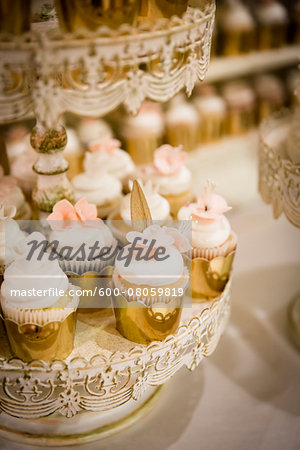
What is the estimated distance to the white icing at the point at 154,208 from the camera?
1.21m

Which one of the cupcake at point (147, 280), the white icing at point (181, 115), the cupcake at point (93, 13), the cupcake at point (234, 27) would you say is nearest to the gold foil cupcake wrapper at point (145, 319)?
the cupcake at point (147, 280)

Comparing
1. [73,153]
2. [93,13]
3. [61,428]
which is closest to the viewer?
[93,13]

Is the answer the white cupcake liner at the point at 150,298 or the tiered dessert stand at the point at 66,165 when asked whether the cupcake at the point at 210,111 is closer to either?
the tiered dessert stand at the point at 66,165

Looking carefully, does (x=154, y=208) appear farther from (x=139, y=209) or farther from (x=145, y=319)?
(x=145, y=319)

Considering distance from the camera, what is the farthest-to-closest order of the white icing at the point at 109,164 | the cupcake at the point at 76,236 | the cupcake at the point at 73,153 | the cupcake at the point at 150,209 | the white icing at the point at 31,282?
the cupcake at the point at 73,153 → the white icing at the point at 109,164 → the cupcake at the point at 150,209 → the cupcake at the point at 76,236 → the white icing at the point at 31,282

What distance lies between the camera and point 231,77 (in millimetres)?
2521

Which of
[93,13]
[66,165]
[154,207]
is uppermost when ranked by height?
[93,13]

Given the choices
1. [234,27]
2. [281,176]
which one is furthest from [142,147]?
[281,176]

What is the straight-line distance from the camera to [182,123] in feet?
7.45

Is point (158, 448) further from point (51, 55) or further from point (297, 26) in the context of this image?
point (297, 26)

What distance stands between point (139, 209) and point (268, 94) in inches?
66.1

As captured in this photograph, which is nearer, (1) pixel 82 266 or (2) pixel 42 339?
(2) pixel 42 339

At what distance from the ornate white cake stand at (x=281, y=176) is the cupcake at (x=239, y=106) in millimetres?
829

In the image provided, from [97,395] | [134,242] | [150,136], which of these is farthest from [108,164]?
[150,136]
